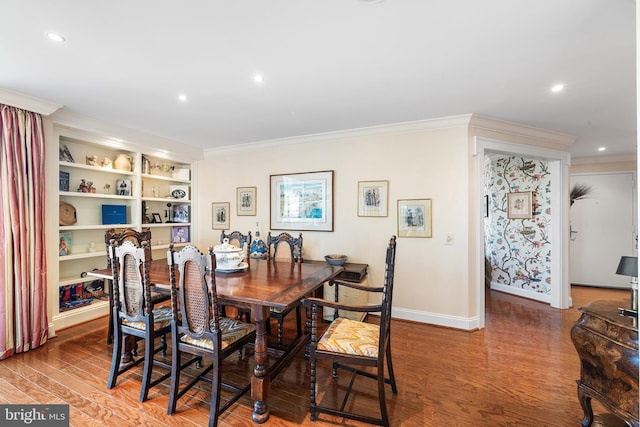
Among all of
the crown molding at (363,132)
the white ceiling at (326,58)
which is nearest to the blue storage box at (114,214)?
the white ceiling at (326,58)

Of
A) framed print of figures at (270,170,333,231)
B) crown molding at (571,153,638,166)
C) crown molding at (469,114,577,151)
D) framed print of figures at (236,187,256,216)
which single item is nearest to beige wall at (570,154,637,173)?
crown molding at (571,153,638,166)

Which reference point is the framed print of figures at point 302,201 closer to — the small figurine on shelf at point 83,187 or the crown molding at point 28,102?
the small figurine on shelf at point 83,187

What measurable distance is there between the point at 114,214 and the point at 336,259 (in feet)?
10.2

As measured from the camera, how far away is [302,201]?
13.2 ft

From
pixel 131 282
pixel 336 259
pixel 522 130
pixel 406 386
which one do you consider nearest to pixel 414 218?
pixel 336 259

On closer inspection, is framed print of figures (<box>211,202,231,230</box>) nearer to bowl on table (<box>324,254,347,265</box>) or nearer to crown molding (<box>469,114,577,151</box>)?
bowl on table (<box>324,254,347,265</box>)

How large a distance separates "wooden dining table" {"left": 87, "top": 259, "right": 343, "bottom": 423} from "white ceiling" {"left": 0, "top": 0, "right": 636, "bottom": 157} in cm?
167

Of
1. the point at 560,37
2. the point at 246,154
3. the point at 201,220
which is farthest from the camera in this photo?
the point at 201,220

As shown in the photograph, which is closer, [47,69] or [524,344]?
[47,69]

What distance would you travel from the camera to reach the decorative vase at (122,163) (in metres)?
3.80

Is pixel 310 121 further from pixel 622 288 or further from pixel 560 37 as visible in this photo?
pixel 622 288

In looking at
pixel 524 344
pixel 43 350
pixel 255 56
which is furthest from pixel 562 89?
pixel 43 350

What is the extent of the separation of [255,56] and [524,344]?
3705 mm

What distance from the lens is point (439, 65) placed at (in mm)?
2105
